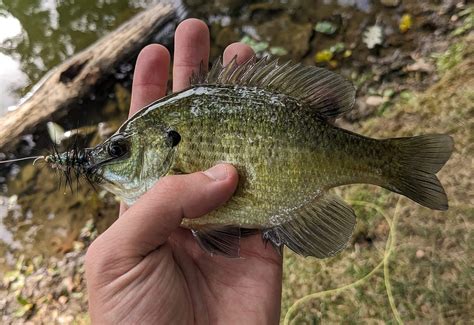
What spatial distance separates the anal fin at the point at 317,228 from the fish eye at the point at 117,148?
2.70 feet

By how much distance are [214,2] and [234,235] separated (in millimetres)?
4217

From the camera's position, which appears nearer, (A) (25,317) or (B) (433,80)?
(B) (433,80)

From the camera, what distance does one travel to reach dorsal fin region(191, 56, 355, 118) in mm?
2201

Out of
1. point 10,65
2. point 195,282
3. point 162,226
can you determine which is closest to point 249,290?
point 195,282

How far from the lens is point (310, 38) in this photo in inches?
192

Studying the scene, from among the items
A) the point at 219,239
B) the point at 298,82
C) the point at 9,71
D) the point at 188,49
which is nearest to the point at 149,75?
the point at 188,49

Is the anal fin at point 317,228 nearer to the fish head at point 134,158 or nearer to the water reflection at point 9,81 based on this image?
the fish head at point 134,158

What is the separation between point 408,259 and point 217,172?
1.83m

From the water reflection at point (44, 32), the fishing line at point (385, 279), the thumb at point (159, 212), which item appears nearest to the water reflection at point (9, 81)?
the water reflection at point (44, 32)

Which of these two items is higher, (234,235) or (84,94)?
(234,235)

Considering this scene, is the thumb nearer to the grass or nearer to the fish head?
the fish head

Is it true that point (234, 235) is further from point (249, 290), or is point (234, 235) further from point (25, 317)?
point (25, 317)

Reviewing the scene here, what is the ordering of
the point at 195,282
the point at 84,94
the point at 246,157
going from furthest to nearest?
1. the point at 84,94
2. the point at 195,282
3. the point at 246,157

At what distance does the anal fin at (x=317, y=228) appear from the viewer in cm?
220
